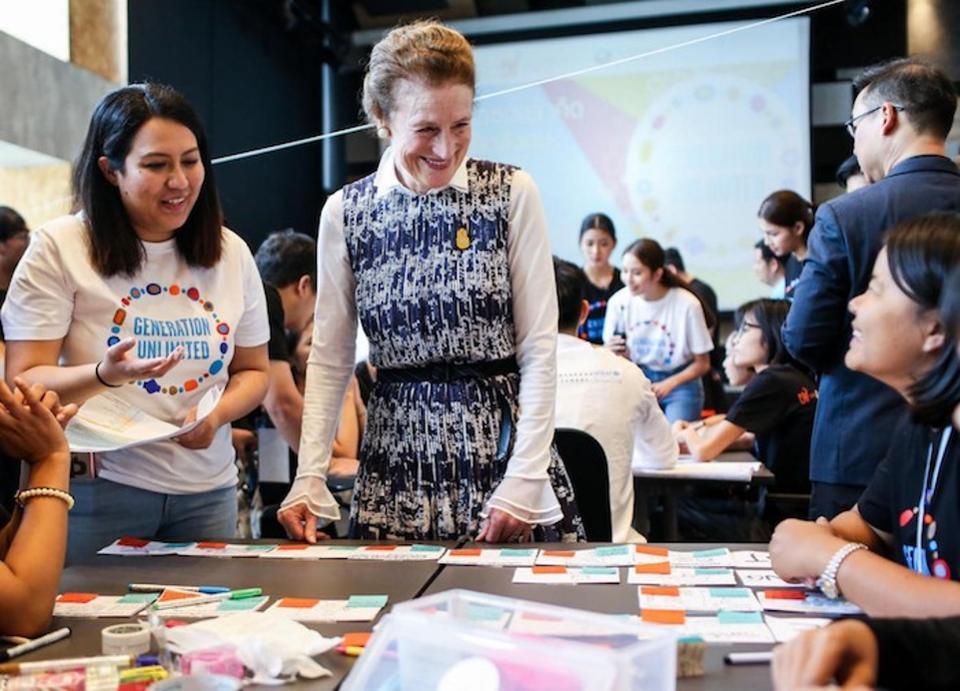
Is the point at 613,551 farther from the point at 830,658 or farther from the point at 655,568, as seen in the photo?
the point at 830,658

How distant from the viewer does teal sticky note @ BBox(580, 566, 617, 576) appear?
135 cm

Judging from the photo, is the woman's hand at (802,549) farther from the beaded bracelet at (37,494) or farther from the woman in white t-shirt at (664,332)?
the woman in white t-shirt at (664,332)

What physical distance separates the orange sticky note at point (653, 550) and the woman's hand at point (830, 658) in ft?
1.99

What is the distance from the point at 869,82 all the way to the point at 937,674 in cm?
161

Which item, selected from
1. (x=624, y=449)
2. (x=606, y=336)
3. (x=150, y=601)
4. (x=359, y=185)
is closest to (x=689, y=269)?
(x=606, y=336)

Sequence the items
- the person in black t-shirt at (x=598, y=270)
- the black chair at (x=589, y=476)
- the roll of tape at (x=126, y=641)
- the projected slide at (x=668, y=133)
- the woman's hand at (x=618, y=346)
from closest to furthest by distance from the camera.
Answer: the roll of tape at (x=126, y=641), the black chair at (x=589, y=476), the woman's hand at (x=618, y=346), the person in black t-shirt at (x=598, y=270), the projected slide at (x=668, y=133)

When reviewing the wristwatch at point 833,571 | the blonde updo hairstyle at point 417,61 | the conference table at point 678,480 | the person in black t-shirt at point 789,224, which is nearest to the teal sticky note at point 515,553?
the wristwatch at point 833,571

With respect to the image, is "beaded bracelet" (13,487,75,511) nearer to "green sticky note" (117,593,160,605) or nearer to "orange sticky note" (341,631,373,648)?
"green sticky note" (117,593,160,605)

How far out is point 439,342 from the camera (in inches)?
65.3

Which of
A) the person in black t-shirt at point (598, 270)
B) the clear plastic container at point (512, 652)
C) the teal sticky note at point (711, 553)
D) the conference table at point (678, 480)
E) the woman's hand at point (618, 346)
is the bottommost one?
the conference table at point (678, 480)

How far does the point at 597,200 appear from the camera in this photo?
6.86 meters

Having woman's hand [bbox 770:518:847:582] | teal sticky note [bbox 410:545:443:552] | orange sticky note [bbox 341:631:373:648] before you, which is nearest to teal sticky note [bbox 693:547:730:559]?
woman's hand [bbox 770:518:847:582]

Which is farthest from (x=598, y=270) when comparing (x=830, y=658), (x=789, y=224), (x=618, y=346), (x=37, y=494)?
(x=830, y=658)

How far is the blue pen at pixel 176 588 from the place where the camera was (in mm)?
1297
